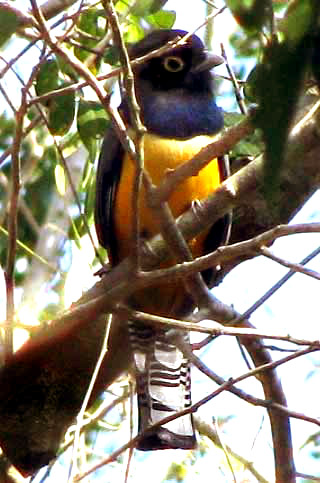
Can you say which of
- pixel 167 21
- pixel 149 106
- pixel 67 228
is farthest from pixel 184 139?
pixel 67 228

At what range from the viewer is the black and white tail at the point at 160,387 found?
3.22 m

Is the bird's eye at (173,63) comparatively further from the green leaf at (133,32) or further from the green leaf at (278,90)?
the green leaf at (278,90)

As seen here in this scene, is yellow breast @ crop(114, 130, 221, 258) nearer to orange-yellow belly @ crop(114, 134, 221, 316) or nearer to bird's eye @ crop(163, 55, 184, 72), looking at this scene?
orange-yellow belly @ crop(114, 134, 221, 316)

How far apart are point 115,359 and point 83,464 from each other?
108 centimetres

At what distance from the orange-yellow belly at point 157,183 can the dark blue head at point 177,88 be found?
0.32 ft

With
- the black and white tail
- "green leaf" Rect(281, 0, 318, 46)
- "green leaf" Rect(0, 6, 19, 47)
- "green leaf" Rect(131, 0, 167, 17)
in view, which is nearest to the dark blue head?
the black and white tail

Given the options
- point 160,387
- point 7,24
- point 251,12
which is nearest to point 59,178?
point 160,387

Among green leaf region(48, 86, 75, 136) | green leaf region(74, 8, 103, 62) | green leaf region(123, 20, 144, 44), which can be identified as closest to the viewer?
green leaf region(48, 86, 75, 136)

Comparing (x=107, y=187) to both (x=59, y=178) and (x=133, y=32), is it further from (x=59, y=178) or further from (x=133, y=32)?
(x=133, y=32)

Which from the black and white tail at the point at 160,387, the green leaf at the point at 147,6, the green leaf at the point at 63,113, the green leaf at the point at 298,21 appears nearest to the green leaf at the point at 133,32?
the green leaf at the point at 63,113

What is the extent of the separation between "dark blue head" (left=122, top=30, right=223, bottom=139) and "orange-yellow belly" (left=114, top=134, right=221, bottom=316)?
96 mm

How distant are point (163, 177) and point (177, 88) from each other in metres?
0.94

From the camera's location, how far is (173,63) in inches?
169

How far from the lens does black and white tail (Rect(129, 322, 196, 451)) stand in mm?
3217
